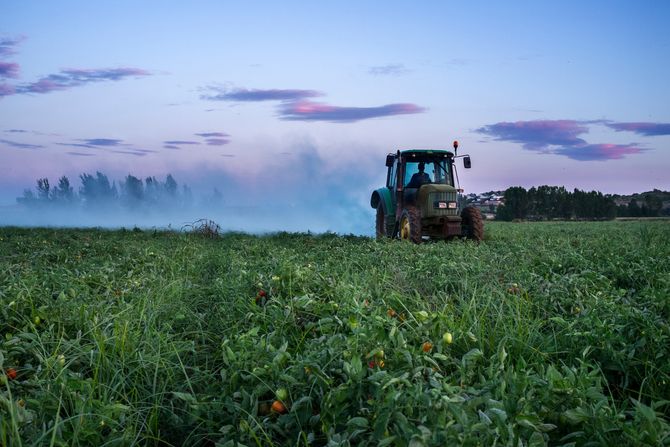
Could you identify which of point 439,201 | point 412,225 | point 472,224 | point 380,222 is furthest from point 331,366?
point 380,222

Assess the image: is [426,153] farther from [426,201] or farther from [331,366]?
[331,366]

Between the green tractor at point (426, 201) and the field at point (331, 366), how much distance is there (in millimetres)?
7265

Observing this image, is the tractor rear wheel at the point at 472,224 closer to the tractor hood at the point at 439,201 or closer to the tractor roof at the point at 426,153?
the tractor hood at the point at 439,201

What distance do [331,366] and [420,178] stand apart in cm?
1237

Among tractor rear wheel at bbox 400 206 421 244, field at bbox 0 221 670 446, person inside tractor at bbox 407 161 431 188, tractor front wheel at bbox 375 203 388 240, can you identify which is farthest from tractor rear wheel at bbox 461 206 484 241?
field at bbox 0 221 670 446

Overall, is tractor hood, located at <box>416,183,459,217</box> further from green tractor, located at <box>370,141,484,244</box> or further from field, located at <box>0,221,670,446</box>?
field, located at <box>0,221,670,446</box>

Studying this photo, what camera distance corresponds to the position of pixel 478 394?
2.57 metres

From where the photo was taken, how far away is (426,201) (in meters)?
14.0

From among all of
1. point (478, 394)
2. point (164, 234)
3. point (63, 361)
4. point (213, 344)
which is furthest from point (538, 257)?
point (164, 234)

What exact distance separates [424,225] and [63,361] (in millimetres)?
11781

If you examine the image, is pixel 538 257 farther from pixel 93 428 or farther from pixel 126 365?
pixel 93 428

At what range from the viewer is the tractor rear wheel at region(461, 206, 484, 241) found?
46.0 ft

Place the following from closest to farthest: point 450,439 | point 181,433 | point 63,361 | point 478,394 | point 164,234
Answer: point 450,439, point 478,394, point 181,433, point 63,361, point 164,234

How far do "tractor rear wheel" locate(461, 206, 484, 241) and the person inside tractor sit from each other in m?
1.28
